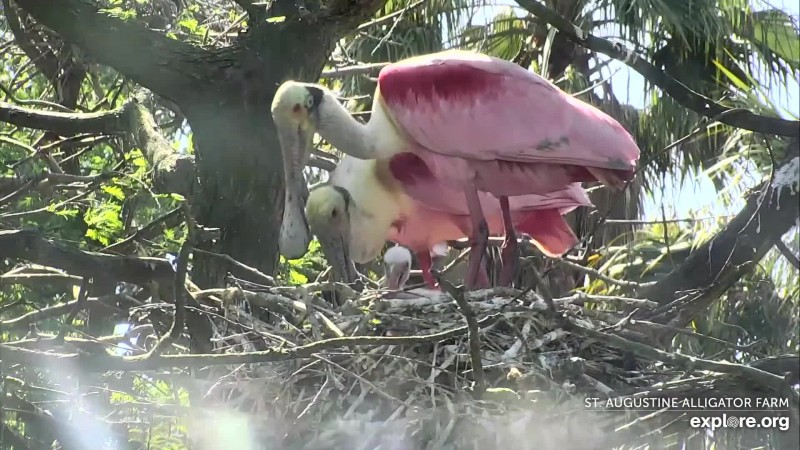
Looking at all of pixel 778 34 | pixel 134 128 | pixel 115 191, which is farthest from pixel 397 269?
pixel 778 34

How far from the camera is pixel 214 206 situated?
392 centimetres

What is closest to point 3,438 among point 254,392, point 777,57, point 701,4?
point 254,392

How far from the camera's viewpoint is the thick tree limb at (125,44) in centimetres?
397

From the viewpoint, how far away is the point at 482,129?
13.6ft

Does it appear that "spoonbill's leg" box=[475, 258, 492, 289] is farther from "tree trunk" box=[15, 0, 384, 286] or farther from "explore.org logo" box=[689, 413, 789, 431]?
"explore.org logo" box=[689, 413, 789, 431]

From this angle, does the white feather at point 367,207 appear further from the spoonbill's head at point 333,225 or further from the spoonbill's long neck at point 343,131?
the spoonbill's long neck at point 343,131

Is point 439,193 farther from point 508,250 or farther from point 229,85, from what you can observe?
point 229,85

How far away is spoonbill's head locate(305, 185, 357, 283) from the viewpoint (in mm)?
4188

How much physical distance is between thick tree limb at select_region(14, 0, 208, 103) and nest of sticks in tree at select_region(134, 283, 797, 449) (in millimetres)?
A: 823

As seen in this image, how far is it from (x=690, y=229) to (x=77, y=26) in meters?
3.91

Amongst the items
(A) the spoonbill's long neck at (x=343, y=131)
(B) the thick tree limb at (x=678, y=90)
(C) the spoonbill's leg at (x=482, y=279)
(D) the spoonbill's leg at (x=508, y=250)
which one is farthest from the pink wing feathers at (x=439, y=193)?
(B) the thick tree limb at (x=678, y=90)

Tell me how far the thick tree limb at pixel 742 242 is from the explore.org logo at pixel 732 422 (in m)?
0.42

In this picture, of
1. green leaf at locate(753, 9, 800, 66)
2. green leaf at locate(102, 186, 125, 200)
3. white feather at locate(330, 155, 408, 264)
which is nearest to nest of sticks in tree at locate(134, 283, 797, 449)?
green leaf at locate(102, 186, 125, 200)

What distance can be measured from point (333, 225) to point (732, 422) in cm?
161
